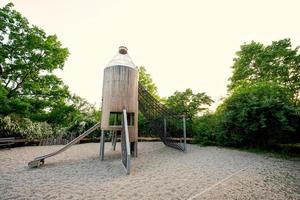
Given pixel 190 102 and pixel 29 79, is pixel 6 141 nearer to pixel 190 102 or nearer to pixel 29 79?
pixel 29 79

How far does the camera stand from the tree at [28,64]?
11.1 metres

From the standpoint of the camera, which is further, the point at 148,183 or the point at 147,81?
the point at 147,81

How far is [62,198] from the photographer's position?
346cm

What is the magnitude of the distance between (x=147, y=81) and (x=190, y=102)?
766 cm

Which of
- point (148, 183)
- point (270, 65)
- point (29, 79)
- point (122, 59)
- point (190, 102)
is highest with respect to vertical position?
point (270, 65)

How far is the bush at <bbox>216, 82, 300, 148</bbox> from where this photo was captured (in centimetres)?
936

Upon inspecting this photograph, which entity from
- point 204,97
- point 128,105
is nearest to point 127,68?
point 128,105

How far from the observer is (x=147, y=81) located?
22625 mm

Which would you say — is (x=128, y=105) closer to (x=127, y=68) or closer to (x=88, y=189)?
(x=127, y=68)

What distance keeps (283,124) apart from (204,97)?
851 centimetres

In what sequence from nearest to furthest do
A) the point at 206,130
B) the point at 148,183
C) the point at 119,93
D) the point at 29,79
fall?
the point at 148,183, the point at 119,93, the point at 29,79, the point at 206,130

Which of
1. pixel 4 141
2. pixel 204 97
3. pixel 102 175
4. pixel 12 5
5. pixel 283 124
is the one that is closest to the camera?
pixel 102 175

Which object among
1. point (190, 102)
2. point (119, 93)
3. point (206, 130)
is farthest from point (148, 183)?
point (190, 102)

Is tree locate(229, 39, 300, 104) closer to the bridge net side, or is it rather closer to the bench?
the bridge net side
